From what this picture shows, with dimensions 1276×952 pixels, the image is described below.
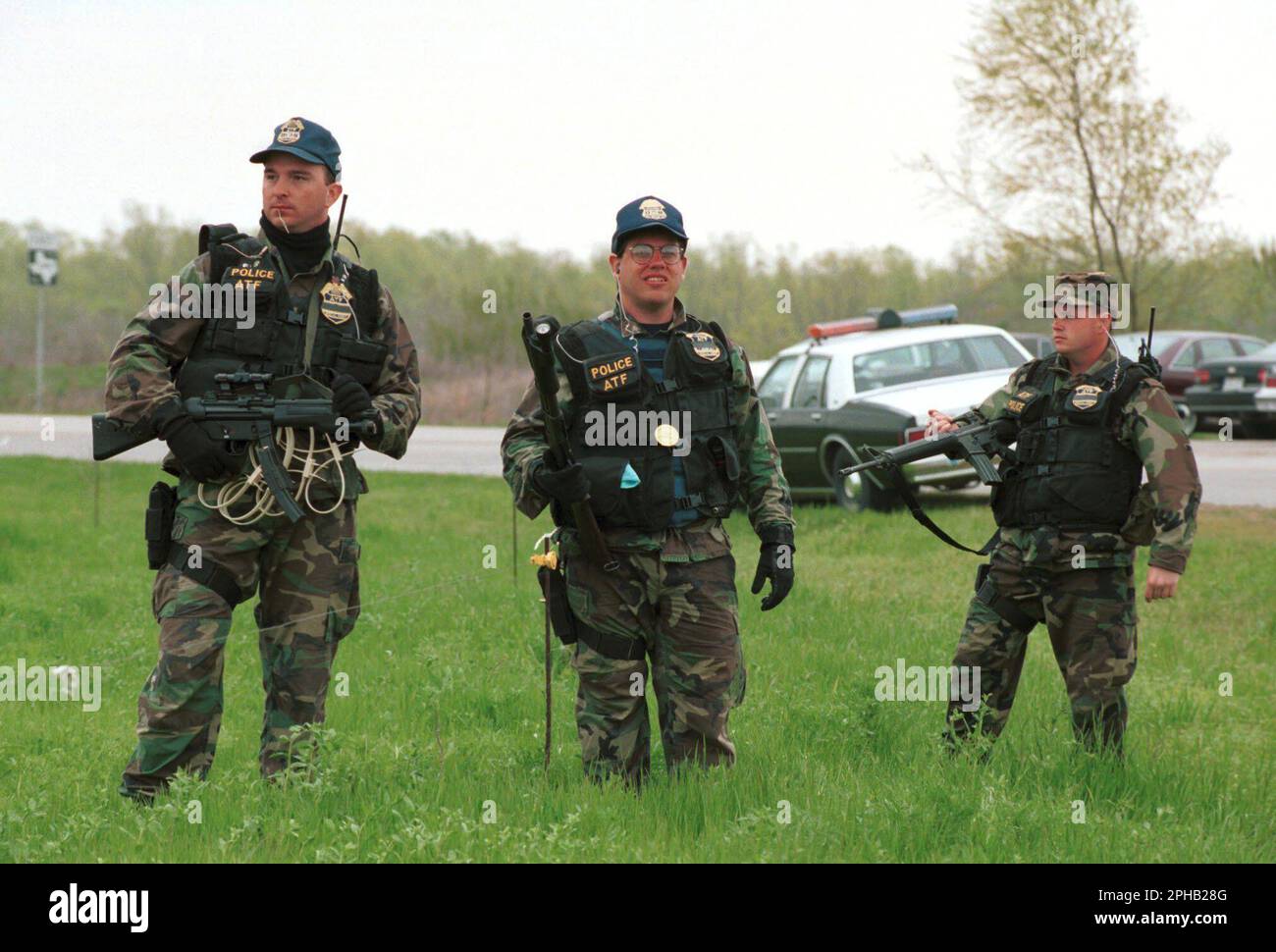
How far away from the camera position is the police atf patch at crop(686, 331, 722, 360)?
494 cm

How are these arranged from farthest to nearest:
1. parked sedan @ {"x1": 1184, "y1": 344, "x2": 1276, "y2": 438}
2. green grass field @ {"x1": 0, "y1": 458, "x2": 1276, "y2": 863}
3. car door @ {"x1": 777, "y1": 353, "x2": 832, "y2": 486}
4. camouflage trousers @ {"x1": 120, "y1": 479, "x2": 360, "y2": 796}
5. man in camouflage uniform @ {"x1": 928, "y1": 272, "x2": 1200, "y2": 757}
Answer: parked sedan @ {"x1": 1184, "y1": 344, "x2": 1276, "y2": 438} < car door @ {"x1": 777, "y1": 353, "x2": 832, "y2": 486} < man in camouflage uniform @ {"x1": 928, "y1": 272, "x2": 1200, "y2": 757} < camouflage trousers @ {"x1": 120, "y1": 479, "x2": 360, "y2": 796} < green grass field @ {"x1": 0, "y1": 458, "x2": 1276, "y2": 863}

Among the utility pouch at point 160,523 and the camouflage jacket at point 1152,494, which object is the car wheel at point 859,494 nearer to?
the camouflage jacket at point 1152,494

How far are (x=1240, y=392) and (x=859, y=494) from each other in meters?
10.1

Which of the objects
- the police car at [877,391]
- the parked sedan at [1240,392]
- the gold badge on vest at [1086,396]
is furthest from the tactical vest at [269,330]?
the parked sedan at [1240,392]

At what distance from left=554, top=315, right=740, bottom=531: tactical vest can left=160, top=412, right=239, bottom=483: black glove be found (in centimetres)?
120

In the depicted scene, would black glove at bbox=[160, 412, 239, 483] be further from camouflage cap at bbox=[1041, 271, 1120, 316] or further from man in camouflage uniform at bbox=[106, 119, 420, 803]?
camouflage cap at bbox=[1041, 271, 1120, 316]

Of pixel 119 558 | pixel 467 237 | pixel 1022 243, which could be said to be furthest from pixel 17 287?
pixel 119 558

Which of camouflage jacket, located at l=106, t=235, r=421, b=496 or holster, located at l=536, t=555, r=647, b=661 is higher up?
camouflage jacket, located at l=106, t=235, r=421, b=496

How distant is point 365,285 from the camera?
529 centimetres

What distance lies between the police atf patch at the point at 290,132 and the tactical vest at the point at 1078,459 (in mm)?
3061

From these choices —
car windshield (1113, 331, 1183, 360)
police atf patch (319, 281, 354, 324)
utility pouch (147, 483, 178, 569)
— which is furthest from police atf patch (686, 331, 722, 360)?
car windshield (1113, 331, 1183, 360)

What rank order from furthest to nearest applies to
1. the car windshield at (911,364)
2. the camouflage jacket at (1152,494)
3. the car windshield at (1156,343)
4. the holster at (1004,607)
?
1. the car windshield at (1156,343)
2. the car windshield at (911,364)
3. the holster at (1004,607)
4. the camouflage jacket at (1152,494)

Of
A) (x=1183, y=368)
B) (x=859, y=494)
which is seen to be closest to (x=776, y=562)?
(x=859, y=494)

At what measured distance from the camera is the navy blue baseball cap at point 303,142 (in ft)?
16.4
